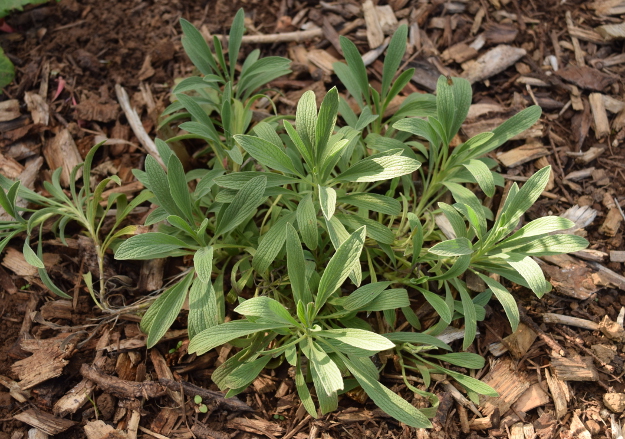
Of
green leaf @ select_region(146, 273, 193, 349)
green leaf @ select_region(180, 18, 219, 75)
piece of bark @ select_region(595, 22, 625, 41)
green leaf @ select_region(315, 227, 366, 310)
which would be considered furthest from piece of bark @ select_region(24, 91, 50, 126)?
piece of bark @ select_region(595, 22, 625, 41)

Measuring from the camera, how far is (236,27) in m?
2.78

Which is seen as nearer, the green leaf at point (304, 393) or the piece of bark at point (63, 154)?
the green leaf at point (304, 393)

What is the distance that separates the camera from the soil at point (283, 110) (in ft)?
7.64

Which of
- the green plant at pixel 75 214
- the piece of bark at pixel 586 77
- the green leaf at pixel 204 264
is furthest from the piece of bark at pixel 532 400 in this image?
the green plant at pixel 75 214

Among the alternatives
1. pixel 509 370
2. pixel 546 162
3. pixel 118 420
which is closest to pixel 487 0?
pixel 546 162

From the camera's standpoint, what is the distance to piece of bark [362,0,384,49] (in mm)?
3357

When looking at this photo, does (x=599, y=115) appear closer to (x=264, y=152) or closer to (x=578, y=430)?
(x=578, y=430)

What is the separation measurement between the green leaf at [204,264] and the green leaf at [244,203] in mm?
182

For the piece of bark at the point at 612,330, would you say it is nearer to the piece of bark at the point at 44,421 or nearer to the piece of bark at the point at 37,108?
the piece of bark at the point at 44,421

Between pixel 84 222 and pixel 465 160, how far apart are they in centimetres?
193

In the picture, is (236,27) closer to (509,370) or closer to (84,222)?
(84,222)

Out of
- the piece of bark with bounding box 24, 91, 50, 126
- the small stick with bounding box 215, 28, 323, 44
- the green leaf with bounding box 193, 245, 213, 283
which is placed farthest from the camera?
the small stick with bounding box 215, 28, 323, 44

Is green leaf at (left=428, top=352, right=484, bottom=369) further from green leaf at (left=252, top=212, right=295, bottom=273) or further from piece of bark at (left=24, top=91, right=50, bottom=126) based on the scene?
piece of bark at (left=24, top=91, right=50, bottom=126)

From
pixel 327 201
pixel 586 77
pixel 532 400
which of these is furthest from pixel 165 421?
pixel 586 77
